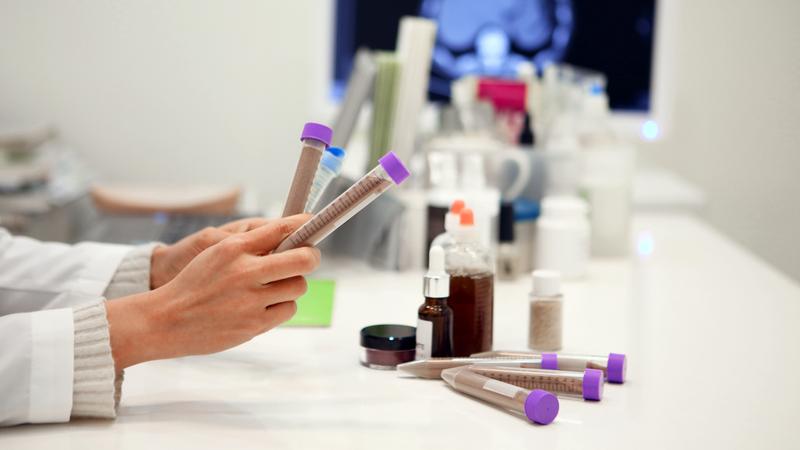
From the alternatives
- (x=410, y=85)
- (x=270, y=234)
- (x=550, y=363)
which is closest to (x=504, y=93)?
(x=410, y=85)

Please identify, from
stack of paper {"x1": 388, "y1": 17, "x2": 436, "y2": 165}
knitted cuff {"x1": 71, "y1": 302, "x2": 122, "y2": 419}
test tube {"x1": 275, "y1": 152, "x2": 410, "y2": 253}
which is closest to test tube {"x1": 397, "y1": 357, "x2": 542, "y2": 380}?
test tube {"x1": 275, "y1": 152, "x2": 410, "y2": 253}

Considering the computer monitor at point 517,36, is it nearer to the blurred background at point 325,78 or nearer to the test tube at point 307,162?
the blurred background at point 325,78

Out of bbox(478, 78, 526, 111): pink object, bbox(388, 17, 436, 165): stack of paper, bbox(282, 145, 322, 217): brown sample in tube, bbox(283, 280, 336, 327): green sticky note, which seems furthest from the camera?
bbox(478, 78, 526, 111): pink object

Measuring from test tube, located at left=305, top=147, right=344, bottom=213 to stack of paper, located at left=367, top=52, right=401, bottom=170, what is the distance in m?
0.74

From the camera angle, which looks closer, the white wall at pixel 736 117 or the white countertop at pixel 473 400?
the white countertop at pixel 473 400

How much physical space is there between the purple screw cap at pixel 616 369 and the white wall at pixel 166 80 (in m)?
1.99

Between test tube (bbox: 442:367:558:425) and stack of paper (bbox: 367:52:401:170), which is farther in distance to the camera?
stack of paper (bbox: 367:52:401:170)

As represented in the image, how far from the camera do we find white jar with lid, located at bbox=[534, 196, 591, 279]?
171 centimetres

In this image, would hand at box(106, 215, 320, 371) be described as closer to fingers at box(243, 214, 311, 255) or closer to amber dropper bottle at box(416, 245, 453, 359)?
fingers at box(243, 214, 311, 255)

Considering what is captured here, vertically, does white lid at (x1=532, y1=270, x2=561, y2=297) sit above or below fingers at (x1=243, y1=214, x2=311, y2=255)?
below

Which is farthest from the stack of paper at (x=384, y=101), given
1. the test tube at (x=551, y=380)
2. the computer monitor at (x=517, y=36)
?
the computer monitor at (x=517, y=36)

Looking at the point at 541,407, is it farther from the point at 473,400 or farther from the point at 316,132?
the point at 316,132

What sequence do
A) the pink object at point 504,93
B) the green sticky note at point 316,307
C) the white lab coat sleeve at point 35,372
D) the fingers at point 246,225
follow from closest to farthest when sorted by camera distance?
1. the white lab coat sleeve at point 35,372
2. the fingers at point 246,225
3. the green sticky note at point 316,307
4. the pink object at point 504,93

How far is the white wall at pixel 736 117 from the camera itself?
9.51 ft
